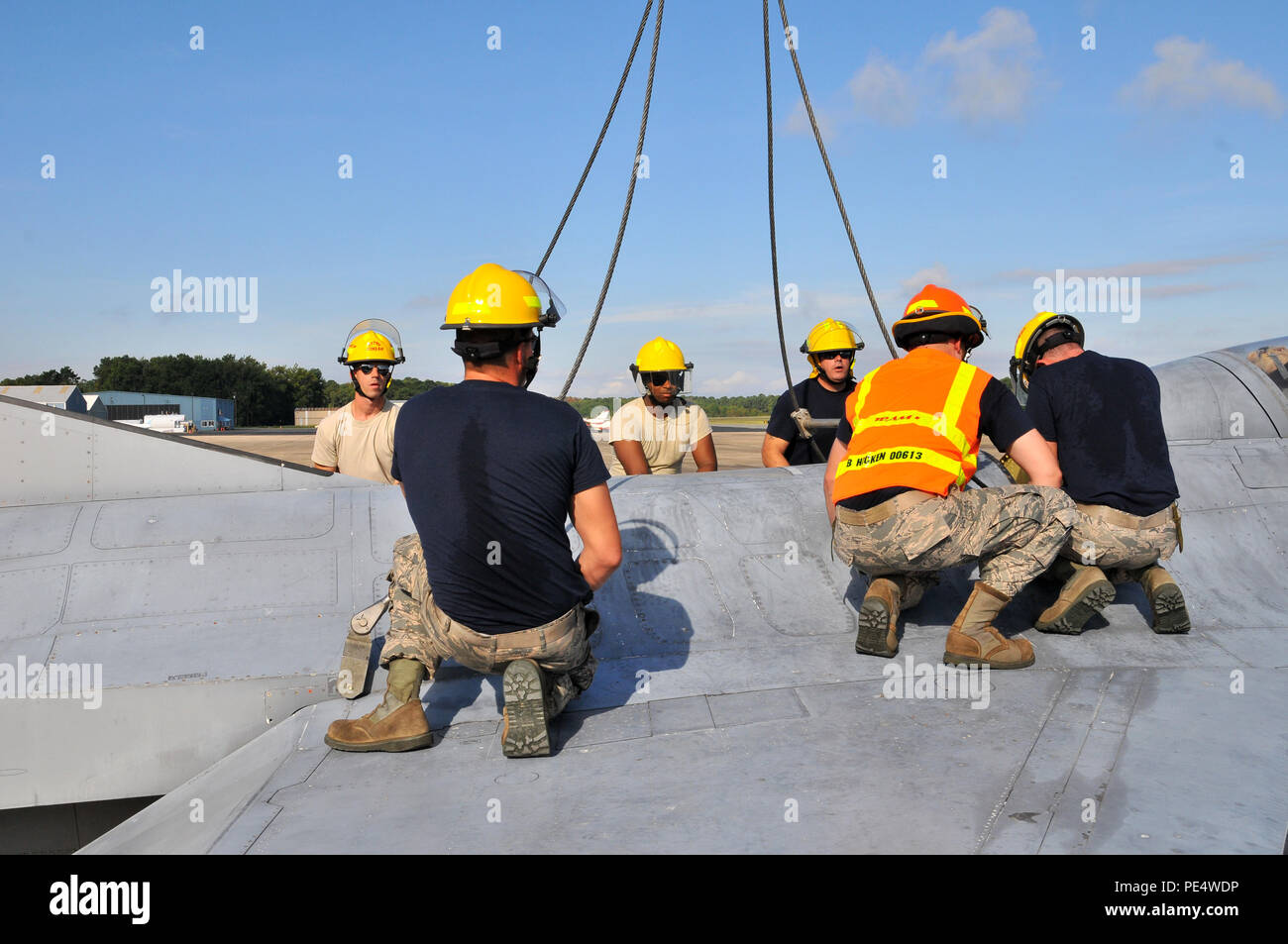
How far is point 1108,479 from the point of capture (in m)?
4.57

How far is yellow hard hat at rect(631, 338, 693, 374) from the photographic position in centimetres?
726

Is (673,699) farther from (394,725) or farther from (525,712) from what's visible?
(394,725)

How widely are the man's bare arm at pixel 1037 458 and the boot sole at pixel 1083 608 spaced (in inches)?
22.0

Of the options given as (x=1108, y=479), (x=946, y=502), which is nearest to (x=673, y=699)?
(x=946, y=502)

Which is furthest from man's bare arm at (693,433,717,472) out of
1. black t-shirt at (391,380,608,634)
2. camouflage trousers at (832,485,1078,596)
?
black t-shirt at (391,380,608,634)

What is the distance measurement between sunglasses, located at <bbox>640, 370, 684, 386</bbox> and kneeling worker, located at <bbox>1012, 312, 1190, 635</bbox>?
Answer: 113 inches

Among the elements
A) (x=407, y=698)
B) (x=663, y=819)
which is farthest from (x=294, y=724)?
(x=663, y=819)

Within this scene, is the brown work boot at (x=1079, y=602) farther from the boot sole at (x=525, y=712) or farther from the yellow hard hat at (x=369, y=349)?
the yellow hard hat at (x=369, y=349)

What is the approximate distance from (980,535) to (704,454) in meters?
3.30

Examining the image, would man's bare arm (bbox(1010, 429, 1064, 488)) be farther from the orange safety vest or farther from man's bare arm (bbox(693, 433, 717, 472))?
man's bare arm (bbox(693, 433, 717, 472))

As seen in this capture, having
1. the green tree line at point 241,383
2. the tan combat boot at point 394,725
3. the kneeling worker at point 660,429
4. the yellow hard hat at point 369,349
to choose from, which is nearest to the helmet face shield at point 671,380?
the kneeling worker at point 660,429
